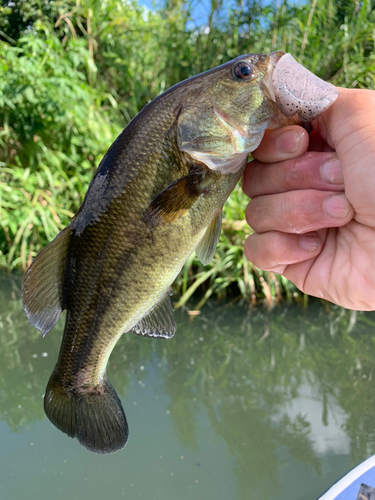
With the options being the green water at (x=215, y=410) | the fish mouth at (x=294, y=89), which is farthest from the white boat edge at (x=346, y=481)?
the fish mouth at (x=294, y=89)

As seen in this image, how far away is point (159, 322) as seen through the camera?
1.37m

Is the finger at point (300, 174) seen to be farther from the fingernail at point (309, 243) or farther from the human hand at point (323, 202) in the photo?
the fingernail at point (309, 243)

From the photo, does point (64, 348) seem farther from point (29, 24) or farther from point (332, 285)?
point (29, 24)

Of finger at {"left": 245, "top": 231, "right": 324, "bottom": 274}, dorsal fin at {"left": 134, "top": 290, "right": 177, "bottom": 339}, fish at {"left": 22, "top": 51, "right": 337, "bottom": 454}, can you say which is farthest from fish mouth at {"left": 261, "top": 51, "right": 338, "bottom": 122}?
dorsal fin at {"left": 134, "top": 290, "right": 177, "bottom": 339}

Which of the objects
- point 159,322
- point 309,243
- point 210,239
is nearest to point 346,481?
point 309,243

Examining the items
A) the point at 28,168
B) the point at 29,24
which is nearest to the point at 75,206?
the point at 28,168

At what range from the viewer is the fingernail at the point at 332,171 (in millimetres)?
1371

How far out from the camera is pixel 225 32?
277 inches

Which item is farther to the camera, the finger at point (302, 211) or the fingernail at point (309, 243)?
the fingernail at point (309, 243)

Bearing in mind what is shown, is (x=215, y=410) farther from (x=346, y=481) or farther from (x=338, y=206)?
(x=338, y=206)

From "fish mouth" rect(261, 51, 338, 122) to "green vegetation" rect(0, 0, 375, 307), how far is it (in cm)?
388

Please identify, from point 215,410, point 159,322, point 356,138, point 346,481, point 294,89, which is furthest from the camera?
point 215,410

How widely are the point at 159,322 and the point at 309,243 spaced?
2.18 feet

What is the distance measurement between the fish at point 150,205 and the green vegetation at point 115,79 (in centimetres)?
370
